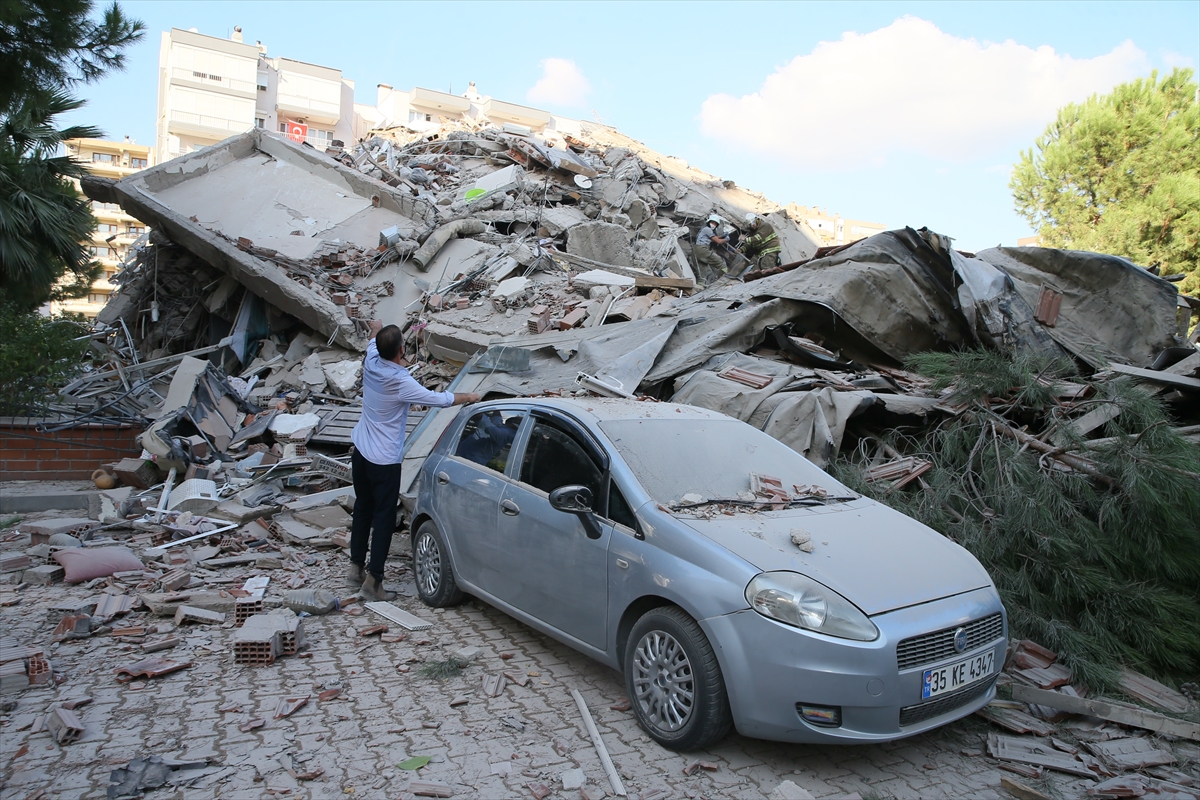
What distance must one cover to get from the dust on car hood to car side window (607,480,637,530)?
0.30 metres

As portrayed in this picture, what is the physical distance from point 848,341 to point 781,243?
34.8 feet

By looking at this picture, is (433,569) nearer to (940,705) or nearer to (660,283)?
(940,705)

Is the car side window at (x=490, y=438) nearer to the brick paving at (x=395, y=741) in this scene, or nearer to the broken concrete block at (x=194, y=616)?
the brick paving at (x=395, y=741)

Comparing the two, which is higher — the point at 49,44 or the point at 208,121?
the point at 208,121

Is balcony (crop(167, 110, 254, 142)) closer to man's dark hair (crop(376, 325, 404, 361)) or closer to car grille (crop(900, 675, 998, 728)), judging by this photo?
man's dark hair (crop(376, 325, 404, 361))

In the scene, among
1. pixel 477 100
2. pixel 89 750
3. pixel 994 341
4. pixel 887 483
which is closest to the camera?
pixel 89 750

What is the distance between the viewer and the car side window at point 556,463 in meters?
4.20

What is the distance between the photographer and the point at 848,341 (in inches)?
312

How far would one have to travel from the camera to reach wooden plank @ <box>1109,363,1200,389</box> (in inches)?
231

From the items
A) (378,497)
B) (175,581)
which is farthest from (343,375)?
(378,497)

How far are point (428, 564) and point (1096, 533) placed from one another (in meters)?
4.43

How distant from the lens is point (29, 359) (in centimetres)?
871

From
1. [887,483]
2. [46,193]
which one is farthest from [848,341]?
[46,193]

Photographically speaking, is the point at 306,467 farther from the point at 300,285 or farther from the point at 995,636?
the point at 995,636
